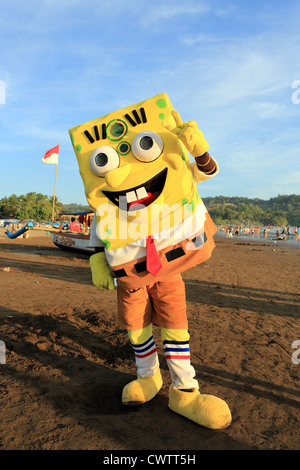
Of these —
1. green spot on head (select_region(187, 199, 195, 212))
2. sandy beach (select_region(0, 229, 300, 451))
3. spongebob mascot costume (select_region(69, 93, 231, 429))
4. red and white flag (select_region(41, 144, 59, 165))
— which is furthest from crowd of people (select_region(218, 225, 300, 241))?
spongebob mascot costume (select_region(69, 93, 231, 429))

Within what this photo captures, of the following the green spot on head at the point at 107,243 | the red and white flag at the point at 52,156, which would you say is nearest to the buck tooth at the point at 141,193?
the green spot on head at the point at 107,243

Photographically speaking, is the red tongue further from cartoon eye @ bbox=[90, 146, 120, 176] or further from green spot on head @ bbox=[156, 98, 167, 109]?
green spot on head @ bbox=[156, 98, 167, 109]

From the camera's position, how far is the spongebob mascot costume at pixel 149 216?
234cm

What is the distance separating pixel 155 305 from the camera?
2473 mm

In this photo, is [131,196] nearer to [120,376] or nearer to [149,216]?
[149,216]

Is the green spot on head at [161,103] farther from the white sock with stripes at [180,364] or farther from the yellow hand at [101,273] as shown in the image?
the white sock with stripes at [180,364]

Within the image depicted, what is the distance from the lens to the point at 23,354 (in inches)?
130

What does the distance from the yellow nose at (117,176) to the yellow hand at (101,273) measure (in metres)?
0.72

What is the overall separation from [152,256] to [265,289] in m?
6.04

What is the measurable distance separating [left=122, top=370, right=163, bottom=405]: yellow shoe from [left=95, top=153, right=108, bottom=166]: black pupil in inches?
73.5

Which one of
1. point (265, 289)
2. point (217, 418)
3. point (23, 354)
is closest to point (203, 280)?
point (265, 289)

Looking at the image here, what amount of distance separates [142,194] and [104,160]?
1.42ft

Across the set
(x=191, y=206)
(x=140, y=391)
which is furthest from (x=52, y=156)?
(x=140, y=391)

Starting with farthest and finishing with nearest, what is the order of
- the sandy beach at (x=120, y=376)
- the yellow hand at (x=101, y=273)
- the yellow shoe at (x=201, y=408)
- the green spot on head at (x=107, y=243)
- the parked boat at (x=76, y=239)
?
the parked boat at (x=76, y=239) < the yellow hand at (x=101, y=273) < the green spot on head at (x=107, y=243) < the yellow shoe at (x=201, y=408) < the sandy beach at (x=120, y=376)
